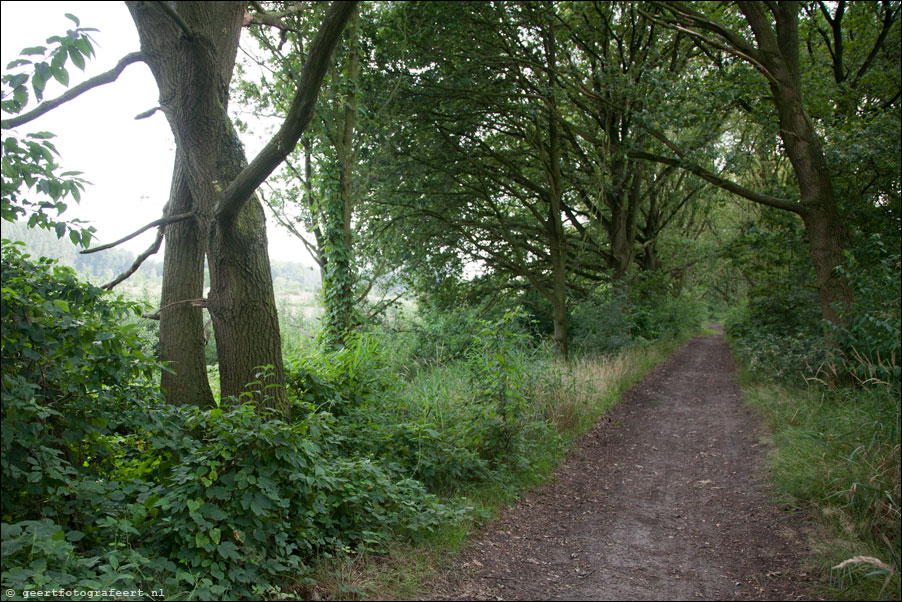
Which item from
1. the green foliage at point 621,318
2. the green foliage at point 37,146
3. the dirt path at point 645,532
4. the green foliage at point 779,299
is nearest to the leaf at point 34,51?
the green foliage at point 37,146

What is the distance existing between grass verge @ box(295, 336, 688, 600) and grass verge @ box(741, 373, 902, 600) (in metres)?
2.67

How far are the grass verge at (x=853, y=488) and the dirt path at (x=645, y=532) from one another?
0.82 feet

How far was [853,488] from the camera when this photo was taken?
4.21 metres

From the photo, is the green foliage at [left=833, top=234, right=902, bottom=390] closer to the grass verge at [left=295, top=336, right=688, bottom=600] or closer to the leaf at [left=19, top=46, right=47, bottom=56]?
the grass verge at [left=295, top=336, right=688, bottom=600]

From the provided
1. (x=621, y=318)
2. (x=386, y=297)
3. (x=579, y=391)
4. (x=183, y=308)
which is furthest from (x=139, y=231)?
(x=621, y=318)

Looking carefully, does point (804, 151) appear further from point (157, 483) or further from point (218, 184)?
point (157, 483)

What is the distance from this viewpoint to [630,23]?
1524 centimetres

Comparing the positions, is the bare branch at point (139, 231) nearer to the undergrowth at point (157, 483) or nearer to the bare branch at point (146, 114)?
the undergrowth at point (157, 483)

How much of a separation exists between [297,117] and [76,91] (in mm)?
1854

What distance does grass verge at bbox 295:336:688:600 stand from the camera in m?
3.88

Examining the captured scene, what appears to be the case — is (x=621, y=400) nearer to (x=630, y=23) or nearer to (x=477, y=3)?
(x=477, y=3)

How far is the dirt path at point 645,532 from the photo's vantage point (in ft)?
13.4

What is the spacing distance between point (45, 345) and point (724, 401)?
1152 cm

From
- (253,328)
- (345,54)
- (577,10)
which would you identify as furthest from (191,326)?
(577,10)
